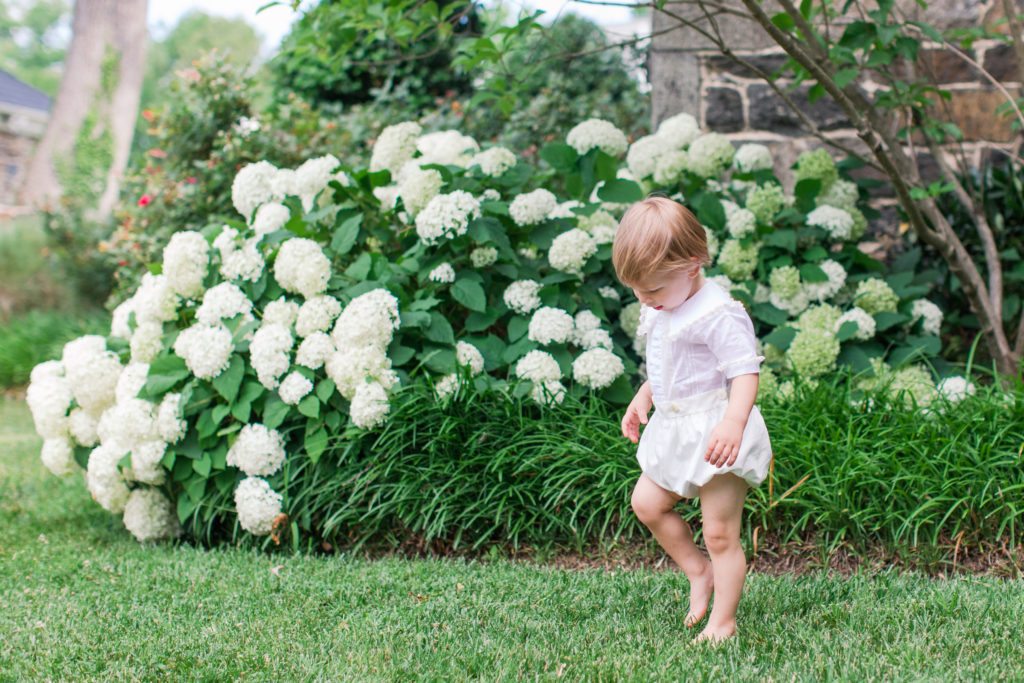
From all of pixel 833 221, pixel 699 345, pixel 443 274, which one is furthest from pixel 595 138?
pixel 699 345

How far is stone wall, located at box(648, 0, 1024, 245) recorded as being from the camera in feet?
16.5

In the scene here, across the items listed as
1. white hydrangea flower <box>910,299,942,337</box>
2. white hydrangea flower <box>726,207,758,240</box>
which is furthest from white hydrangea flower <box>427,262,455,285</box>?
white hydrangea flower <box>910,299,942,337</box>

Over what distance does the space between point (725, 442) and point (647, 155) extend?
8.13ft

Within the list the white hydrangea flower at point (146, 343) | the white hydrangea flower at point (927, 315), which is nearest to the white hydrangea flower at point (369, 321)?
the white hydrangea flower at point (146, 343)

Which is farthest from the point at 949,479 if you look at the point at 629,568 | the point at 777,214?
the point at 777,214

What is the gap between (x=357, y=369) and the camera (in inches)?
136

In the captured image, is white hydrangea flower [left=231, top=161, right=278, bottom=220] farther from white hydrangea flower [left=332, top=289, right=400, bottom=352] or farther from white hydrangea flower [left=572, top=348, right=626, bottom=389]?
white hydrangea flower [left=572, top=348, right=626, bottom=389]

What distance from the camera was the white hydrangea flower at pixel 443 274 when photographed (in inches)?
145

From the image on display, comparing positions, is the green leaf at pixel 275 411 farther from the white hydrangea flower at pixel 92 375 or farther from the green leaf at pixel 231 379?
the white hydrangea flower at pixel 92 375

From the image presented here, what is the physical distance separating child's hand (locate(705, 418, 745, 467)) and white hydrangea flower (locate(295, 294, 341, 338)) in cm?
185

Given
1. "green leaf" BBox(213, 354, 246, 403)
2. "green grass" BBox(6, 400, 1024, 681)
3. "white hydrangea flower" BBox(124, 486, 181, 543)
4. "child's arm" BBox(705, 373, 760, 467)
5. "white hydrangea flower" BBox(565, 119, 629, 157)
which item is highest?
"white hydrangea flower" BBox(565, 119, 629, 157)

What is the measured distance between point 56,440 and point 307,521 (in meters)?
1.21

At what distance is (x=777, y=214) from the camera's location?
14.1 ft

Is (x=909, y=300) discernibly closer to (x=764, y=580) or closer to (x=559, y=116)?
(x=764, y=580)
